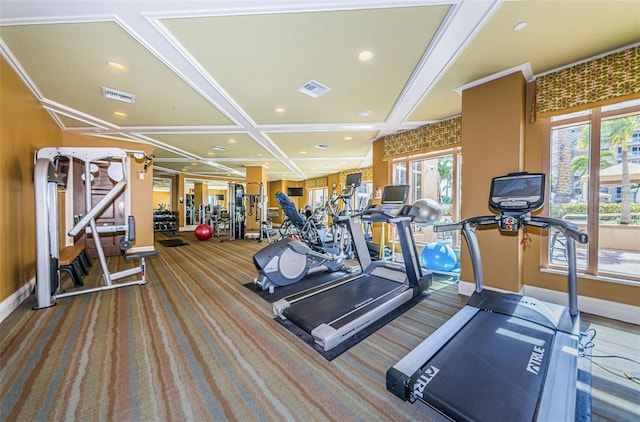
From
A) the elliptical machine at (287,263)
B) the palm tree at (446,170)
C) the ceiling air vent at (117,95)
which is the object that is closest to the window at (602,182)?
the palm tree at (446,170)

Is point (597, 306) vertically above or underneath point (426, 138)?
underneath

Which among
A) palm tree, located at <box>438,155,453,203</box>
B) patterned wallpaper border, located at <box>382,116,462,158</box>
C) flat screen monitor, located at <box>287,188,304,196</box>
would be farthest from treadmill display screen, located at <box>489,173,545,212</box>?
flat screen monitor, located at <box>287,188,304,196</box>

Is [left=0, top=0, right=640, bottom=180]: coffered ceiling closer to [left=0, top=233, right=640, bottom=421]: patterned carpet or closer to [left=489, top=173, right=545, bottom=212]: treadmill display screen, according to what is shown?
[left=489, top=173, right=545, bottom=212]: treadmill display screen

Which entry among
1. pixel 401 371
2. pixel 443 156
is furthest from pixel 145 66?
pixel 443 156

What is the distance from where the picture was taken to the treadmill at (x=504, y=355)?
1.36 meters

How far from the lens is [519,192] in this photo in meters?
2.18

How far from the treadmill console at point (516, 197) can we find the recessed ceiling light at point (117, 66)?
14.2ft

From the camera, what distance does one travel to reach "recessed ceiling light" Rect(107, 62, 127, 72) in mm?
2795

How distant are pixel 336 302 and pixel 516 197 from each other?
6.77 ft

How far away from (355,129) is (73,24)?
14.1 feet

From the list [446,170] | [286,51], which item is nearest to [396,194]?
[446,170]

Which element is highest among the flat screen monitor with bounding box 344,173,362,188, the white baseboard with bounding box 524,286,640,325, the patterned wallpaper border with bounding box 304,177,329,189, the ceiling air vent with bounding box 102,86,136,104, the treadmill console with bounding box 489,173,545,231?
the ceiling air vent with bounding box 102,86,136,104

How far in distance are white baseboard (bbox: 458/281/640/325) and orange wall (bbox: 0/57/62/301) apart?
6.35m

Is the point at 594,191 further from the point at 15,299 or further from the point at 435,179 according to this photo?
the point at 15,299
